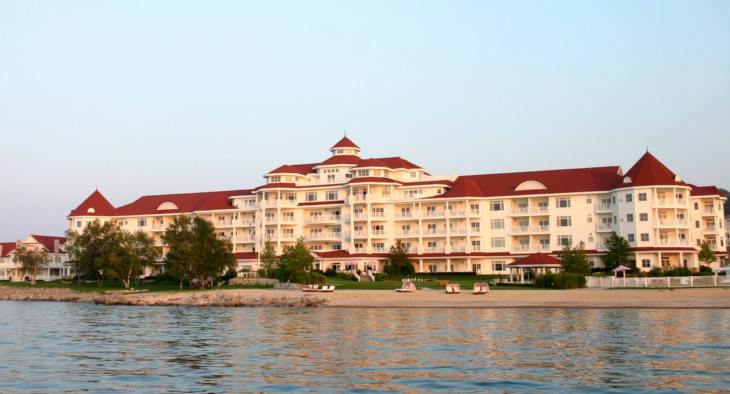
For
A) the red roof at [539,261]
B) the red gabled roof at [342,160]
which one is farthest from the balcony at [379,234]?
the red roof at [539,261]

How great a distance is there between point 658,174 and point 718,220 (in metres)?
10.4

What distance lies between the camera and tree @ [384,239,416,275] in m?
74.2

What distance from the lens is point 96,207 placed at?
94188 mm

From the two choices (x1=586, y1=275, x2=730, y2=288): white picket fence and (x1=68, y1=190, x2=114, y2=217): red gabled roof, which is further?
(x1=68, y1=190, x2=114, y2=217): red gabled roof

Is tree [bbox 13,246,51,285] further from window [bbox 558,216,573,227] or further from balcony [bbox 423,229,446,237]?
window [bbox 558,216,573,227]

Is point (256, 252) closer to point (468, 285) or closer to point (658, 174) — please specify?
point (468, 285)

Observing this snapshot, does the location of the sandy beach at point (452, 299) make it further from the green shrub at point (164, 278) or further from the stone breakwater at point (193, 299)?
the green shrub at point (164, 278)

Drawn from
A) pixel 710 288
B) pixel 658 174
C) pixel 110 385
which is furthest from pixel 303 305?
pixel 658 174

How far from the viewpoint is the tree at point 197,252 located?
64812mm

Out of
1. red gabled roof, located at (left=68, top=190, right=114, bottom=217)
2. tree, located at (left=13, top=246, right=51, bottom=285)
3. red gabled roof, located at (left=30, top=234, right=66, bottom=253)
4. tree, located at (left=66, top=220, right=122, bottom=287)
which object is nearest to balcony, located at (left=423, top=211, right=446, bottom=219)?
tree, located at (left=66, top=220, right=122, bottom=287)

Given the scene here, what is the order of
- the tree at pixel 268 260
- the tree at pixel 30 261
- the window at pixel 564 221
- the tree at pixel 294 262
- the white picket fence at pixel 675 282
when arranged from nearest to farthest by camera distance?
1. the white picket fence at pixel 675 282
2. the tree at pixel 294 262
3. the tree at pixel 268 260
4. the window at pixel 564 221
5. the tree at pixel 30 261

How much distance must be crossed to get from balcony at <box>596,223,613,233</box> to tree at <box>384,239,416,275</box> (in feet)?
63.8

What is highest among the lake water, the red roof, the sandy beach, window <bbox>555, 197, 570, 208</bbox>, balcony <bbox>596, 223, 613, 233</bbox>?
window <bbox>555, 197, 570, 208</bbox>

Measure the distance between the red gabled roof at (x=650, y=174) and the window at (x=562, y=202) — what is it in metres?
5.26
